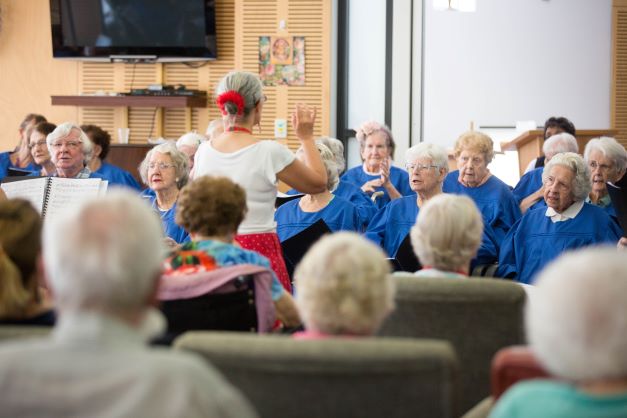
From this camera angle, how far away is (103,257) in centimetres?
145

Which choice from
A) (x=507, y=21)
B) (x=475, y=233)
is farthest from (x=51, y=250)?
(x=507, y=21)

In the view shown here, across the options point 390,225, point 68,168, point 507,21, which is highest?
point 507,21

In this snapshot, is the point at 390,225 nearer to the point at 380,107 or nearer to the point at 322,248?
the point at 322,248

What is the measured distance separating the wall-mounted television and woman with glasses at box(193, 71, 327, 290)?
18.7 feet

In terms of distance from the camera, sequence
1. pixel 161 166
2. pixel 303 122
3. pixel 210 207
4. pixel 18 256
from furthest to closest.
→ pixel 161 166 → pixel 303 122 → pixel 210 207 → pixel 18 256

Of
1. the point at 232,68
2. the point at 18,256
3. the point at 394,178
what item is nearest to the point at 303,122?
the point at 18,256

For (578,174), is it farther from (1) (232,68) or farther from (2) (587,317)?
(1) (232,68)

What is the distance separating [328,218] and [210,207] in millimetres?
2093

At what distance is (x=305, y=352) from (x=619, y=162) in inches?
165

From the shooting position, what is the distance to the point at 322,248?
180cm

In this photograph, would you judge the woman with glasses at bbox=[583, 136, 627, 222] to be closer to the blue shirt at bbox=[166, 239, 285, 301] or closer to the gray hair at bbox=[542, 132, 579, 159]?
the gray hair at bbox=[542, 132, 579, 159]

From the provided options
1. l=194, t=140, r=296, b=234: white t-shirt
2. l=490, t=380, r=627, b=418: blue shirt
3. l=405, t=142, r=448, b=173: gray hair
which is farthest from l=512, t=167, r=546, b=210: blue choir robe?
l=490, t=380, r=627, b=418: blue shirt

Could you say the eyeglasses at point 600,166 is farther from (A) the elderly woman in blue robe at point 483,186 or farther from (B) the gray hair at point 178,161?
(B) the gray hair at point 178,161

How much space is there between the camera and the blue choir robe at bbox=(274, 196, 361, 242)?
4.82m
